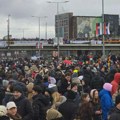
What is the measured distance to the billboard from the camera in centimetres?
13998

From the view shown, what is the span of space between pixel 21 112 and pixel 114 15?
527 feet

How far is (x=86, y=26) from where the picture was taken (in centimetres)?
14488

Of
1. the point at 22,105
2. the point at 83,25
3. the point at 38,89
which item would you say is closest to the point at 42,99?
the point at 38,89

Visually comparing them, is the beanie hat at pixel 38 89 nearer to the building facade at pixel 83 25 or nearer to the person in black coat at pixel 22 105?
the person in black coat at pixel 22 105

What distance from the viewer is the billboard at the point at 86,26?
13998 centimetres

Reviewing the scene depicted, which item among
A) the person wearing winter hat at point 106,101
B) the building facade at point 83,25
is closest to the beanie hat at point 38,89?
the person wearing winter hat at point 106,101

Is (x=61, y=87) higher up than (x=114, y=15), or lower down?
lower down

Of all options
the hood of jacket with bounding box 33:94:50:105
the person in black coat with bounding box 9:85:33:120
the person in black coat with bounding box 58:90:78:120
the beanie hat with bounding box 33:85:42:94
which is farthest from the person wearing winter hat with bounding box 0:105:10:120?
the beanie hat with bounding box 33:85:42:94

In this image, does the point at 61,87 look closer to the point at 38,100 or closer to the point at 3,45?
the point at 38,100

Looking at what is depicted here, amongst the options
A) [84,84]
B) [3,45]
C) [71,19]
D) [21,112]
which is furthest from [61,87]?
[71,19]

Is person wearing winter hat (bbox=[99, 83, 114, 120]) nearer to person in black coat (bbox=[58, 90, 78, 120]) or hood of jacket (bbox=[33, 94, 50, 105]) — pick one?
hood of jacket (bbox=[33, 94, 50, 105])

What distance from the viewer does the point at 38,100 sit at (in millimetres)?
11258

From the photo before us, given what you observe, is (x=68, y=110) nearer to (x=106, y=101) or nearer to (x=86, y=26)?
(x=106, y=101)

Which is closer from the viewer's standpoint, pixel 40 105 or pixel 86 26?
pixel 40 105
